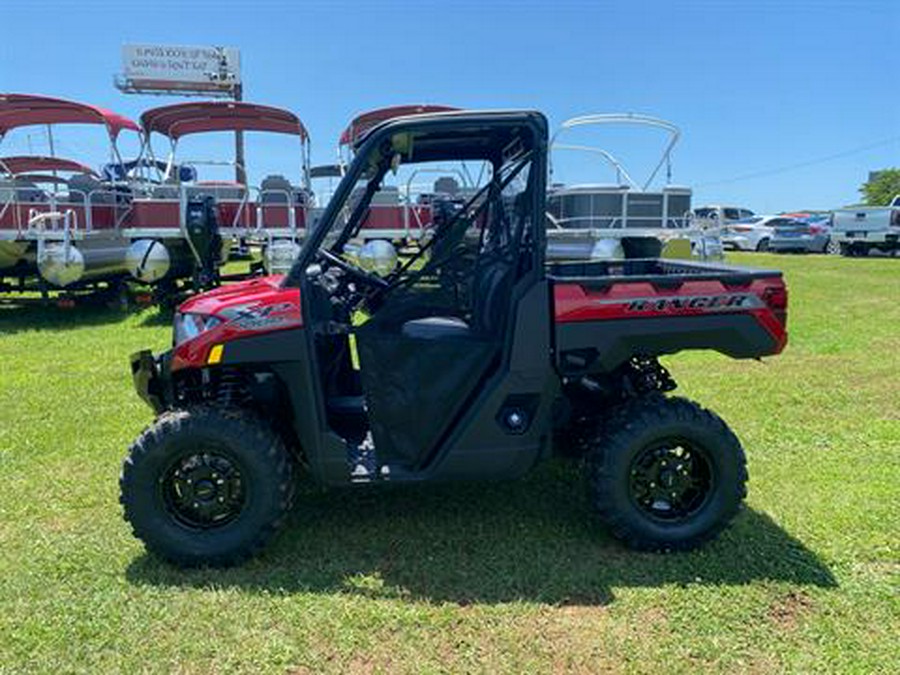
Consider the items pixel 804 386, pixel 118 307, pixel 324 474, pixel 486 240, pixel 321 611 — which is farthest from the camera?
pixel 118 307

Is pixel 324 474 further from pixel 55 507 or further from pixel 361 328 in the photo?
pixel 55 507

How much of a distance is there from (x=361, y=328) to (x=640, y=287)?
1271 mm

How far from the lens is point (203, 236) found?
1035 centimetres

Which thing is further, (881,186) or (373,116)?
(881,186)

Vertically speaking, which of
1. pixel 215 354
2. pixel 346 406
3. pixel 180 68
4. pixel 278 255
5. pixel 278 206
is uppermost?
pixel 180 68

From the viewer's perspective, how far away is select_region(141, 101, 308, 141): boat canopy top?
37.7 ft

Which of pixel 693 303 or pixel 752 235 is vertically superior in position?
pixel 752 235

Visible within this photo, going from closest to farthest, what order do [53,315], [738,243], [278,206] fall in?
[53,315] → [278,206] → [738,243]

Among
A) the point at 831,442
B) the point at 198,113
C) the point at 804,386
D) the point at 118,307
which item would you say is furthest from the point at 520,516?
the point at 198,113

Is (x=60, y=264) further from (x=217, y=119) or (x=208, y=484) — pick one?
(x=208, y=484)

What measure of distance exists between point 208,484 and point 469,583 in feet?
3.99

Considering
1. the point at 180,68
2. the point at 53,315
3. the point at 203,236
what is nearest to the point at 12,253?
the point at 53,315

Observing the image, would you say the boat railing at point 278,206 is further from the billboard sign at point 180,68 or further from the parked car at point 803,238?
the billboard sign at point 180,68

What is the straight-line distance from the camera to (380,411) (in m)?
3.29
